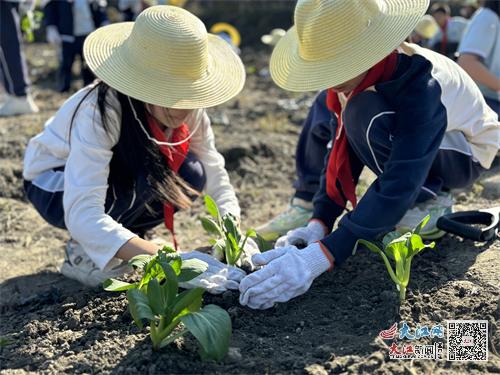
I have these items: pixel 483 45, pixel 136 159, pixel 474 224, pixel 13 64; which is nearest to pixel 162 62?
pixel 136 159

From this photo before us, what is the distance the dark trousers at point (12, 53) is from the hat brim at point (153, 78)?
148 inches

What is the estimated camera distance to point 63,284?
10.3 ft

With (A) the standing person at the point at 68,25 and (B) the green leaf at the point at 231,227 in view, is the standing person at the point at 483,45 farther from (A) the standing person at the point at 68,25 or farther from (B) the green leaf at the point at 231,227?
(A) the standing person at the point at 68,25

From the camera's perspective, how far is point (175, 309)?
2125mm

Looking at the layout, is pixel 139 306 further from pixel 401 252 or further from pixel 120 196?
pixel 120 196

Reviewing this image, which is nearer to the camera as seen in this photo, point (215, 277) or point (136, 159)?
point (215, 277)

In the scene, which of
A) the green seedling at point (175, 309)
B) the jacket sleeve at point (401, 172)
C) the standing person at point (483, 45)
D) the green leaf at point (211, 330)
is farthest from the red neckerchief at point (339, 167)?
the standing person at point (483, 45)

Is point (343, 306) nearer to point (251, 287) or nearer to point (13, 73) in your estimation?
point (251, 287)

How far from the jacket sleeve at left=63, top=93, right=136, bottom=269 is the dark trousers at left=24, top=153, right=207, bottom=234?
0.96 ft

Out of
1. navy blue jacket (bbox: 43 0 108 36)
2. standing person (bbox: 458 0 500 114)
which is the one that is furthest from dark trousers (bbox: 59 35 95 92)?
standing person (bbox: 458 0 500 114)

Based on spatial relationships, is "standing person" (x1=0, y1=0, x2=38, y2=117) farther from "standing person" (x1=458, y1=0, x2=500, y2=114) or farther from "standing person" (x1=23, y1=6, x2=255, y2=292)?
"standing person" (x1=458, y1=0, x2=500, y2=114)

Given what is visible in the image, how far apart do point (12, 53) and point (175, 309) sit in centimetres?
485

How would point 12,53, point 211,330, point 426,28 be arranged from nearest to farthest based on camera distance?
1. point 211,330
2. point 12,53
3. point 426,28

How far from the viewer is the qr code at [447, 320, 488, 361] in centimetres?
212
